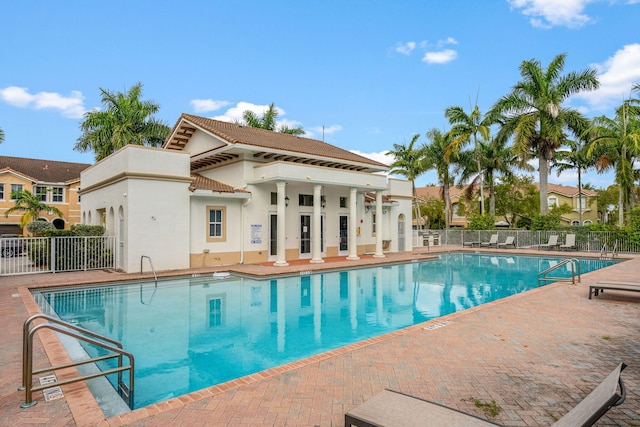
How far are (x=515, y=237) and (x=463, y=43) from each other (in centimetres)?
1619

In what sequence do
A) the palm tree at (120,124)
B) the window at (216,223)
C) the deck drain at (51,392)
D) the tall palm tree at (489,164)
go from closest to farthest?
the deck drain at (51,392) → the window at (216,223) → the palm tree at (120,124) → the tall palm tree at (489,164)

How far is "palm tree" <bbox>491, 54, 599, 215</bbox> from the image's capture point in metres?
27.6

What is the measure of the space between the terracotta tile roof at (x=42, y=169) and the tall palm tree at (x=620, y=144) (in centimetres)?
A: 4762

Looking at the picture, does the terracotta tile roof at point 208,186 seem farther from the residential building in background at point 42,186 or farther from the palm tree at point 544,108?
the residential building in background at point 42,186

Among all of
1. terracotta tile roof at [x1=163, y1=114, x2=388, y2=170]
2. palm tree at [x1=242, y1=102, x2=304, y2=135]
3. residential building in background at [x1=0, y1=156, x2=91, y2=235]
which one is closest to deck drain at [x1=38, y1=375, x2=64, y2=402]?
terracotta tile roof at [x1=163, y1=114, x2=388, y2=170]

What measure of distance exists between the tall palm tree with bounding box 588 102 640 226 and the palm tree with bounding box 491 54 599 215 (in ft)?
6.21

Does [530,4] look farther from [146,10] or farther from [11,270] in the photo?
[11,270]

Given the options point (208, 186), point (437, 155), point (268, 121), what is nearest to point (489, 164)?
point (437, 155)

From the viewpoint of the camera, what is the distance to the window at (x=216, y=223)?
57.8 ft

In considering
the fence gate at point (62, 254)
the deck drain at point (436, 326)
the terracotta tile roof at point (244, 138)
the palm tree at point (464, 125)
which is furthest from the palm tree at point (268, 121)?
the deck drain at point (436, 326)

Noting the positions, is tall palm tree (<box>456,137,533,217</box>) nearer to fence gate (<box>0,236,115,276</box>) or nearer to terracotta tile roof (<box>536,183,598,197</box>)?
terracotta tile roof (<box>536,183,598,197</box>)

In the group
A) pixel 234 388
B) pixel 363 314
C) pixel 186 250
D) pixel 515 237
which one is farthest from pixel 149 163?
pixel 515 237

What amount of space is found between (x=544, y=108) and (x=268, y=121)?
22045 millimetres

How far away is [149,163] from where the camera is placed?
609 inches
